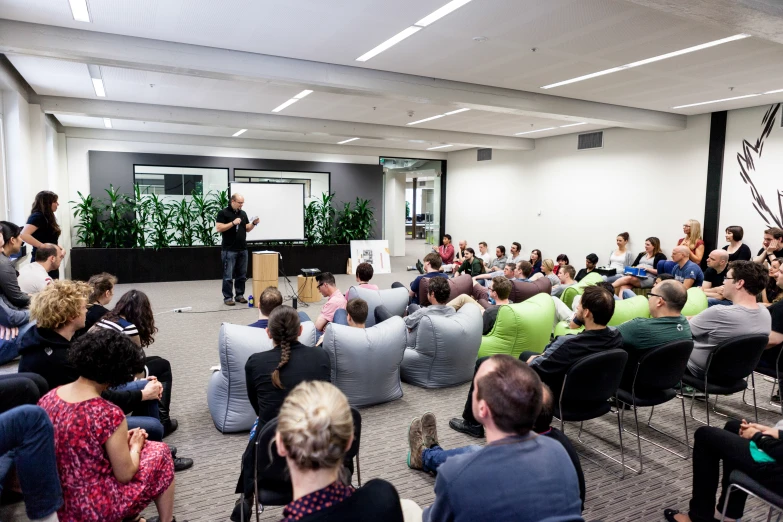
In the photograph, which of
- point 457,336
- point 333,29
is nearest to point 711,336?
point 457,336

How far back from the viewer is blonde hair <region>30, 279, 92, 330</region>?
2639 mm

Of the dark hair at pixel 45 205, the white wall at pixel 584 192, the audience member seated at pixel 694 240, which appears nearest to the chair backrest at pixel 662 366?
the dark hair at pixel 45 205

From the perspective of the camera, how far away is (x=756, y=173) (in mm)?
7801

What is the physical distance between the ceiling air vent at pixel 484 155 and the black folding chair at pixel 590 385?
435 inches

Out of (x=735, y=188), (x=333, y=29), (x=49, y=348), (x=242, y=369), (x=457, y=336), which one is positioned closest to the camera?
(x=49, y=348)

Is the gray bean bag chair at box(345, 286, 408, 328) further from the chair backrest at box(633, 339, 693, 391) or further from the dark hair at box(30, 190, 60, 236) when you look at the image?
the dark hair at box(30, 190, 60, 236)

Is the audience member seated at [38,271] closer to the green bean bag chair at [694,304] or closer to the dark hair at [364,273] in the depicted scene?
the dark hair at [364,273]

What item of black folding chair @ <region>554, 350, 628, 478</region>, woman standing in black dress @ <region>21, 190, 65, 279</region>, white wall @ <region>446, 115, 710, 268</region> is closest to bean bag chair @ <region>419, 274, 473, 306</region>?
black folding chair @ <region>554, 350, 628, 478</region>

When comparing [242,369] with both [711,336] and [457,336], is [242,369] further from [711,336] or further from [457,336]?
[711,336]

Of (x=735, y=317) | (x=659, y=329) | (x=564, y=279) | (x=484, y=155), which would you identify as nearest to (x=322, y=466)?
(x=659, y=329)

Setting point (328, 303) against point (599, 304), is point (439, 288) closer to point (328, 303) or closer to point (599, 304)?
point (328, 303)

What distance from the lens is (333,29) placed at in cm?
457

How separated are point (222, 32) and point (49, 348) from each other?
11.0 feet

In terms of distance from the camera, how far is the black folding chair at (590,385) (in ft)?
9.27
